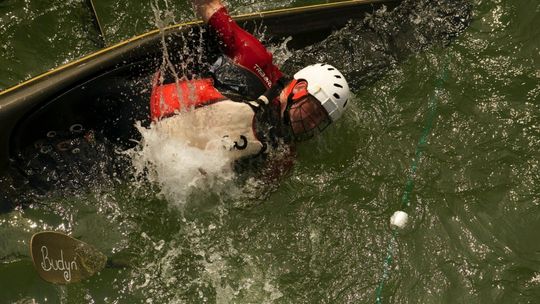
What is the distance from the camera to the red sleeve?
375 centimetres

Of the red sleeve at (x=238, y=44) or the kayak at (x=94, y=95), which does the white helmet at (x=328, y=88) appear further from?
the kayak at (x=94, y=95)

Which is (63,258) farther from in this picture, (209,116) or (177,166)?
(209,116)

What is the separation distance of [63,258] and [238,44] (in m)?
1.95

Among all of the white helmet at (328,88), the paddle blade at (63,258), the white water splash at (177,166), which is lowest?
the paddle blade at (63,258)

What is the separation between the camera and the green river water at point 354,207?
12.0 ft

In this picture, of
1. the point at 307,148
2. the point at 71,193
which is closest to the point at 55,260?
the point at 71,193

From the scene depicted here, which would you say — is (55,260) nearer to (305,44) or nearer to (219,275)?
(219,275)

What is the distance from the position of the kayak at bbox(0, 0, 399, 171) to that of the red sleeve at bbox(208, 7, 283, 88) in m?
0.28

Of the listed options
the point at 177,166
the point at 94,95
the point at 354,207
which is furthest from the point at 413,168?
the point at 94,95

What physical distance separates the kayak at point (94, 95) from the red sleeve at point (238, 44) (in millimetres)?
276

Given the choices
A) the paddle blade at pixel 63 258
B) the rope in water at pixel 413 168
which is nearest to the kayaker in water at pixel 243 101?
the rope in water at pixel 413 168

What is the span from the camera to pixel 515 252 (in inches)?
156

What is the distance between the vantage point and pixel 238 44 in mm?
3762

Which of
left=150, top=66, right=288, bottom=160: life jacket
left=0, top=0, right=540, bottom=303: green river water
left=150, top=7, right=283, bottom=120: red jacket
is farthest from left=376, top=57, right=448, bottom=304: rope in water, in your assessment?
left=150, top=7, right=283, bottom=120: red jacket
